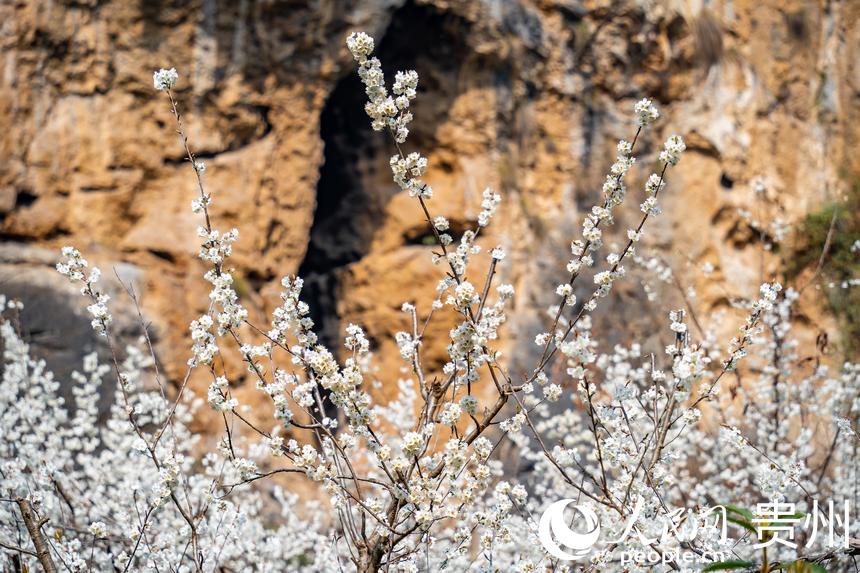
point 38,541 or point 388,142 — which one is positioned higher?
point 388,142

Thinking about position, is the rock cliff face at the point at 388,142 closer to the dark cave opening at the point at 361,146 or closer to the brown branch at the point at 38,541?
the dark cave opening at the point at 361,146

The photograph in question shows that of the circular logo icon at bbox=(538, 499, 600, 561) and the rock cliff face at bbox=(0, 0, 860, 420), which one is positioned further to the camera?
the rock cliff face at bbox=(0, 0, 860, 420)

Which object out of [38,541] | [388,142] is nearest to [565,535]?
[38,541]

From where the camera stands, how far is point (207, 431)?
619cm

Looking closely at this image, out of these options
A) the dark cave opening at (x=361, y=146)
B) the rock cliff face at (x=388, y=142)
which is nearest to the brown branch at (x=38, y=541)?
the rock cliff face at (x=388, y=142)

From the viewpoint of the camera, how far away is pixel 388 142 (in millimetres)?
7641

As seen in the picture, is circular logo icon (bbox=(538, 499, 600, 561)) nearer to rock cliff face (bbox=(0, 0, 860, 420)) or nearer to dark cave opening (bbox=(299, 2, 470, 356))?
rock cliff face (bbox=(0, 0, 860, 420))

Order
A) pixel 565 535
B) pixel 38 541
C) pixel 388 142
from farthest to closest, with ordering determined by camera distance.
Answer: pixel 388 142, pixel 565 535, pixel 38 541

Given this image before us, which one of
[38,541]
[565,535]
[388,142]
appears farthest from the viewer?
[388,142]

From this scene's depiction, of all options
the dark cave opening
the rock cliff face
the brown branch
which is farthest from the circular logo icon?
the dark cave opening

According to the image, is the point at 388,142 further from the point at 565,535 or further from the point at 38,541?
the point at 38,541

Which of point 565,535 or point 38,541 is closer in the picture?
point 38,541

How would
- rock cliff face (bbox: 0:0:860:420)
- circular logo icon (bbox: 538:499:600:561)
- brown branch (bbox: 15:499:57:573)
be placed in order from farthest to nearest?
rock cliff face (bbox: 0:0:860:420) → circular logo icon (bbox: 538:499:600:561) → brown branch (bbox: 15:499:57:573)

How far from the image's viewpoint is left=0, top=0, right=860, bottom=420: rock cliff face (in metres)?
6.17
